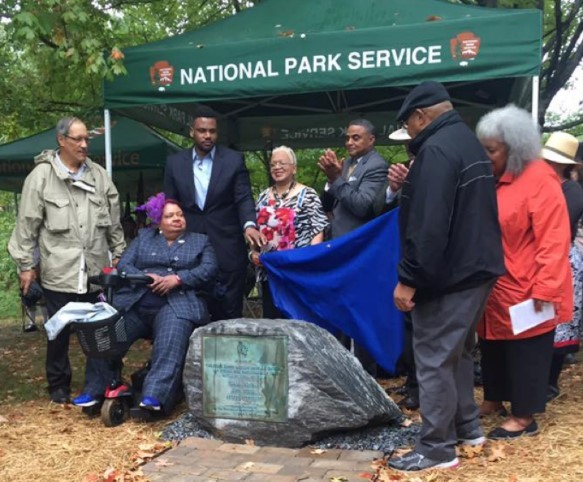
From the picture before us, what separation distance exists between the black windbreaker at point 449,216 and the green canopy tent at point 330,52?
6.45 feet

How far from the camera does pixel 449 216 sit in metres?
3.48

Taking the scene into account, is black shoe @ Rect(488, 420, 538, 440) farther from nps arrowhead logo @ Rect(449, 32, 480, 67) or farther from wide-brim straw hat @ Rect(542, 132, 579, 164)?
nps arrowhead logo @ Rect(449, 32, 480, 67)

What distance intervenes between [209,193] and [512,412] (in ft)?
8.73

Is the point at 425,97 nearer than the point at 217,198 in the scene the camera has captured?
Yes

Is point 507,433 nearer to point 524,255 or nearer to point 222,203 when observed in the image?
point 524,255

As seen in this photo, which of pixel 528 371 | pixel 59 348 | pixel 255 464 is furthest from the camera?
pixel 59 348

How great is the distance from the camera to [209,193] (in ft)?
17.5

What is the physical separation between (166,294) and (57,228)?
1.01 meters

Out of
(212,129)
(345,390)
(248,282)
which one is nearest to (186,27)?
(248,282)

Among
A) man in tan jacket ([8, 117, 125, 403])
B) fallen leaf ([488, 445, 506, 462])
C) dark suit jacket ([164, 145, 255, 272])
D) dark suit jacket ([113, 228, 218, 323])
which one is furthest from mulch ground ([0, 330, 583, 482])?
dark suit jacket ([164, 145, 255, 272])

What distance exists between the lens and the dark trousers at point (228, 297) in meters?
5.37

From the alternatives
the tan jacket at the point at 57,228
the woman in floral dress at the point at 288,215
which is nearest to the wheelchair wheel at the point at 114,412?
the tan jacket at the point at 57,228

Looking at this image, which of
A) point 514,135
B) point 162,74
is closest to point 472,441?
point 514,135

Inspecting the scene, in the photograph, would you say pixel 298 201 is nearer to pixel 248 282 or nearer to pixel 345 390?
pixel 345 390
